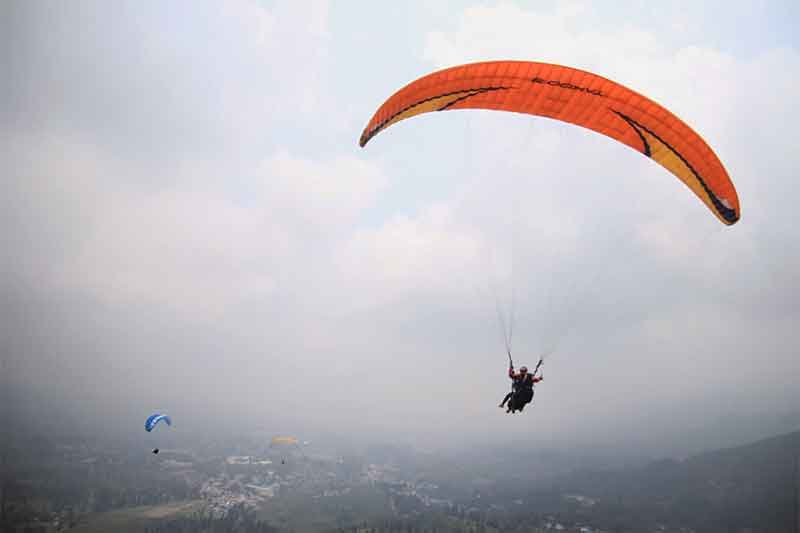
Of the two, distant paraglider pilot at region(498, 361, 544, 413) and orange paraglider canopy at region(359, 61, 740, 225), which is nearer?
orange paraglider canopy at region(359, 61, 740, 225)

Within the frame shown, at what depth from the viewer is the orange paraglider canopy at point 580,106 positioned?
989 centimetres

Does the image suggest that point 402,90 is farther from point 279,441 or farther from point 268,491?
point 268,491

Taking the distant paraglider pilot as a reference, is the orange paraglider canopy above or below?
above

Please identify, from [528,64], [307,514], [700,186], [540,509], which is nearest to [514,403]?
[700,186]

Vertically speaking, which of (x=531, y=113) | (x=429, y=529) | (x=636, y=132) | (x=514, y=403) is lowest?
(x=429, y=529)

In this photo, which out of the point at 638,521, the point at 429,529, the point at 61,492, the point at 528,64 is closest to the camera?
the point at 528,64

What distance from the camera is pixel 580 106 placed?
414 inches

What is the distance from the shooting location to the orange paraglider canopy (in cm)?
989

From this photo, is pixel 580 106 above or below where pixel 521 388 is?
above

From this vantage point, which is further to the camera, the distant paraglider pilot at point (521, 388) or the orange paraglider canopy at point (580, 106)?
the distant paraglider pilot at point (521, 388)

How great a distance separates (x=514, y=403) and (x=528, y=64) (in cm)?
919

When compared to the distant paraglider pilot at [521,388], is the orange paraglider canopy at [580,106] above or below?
above

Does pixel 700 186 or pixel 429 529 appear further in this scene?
pixel 429 529

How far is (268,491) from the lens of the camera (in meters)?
143
